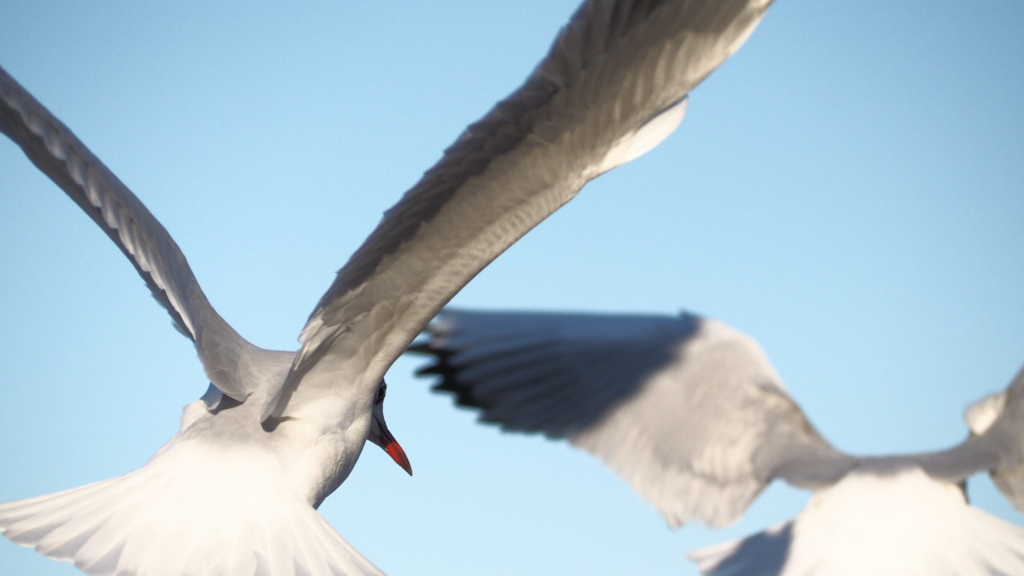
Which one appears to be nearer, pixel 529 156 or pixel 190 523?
pixel 529 156

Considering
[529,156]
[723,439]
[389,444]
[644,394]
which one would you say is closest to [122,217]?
[529,156]

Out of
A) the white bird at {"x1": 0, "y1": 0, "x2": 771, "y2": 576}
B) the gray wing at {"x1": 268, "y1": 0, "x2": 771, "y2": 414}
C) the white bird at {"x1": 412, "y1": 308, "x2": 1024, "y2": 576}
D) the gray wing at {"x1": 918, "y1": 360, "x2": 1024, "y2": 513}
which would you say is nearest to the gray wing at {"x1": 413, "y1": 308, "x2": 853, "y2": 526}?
the white bird at {"x1": 412, "y1": 308, "x2": 1024, "y2": 576}

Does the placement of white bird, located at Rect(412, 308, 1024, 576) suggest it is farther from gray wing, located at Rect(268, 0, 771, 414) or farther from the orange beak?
gray wing, located at Rect(268, 0, 771, 414)

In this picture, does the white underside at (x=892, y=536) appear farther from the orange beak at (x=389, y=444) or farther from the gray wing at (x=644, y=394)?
the orange beak at (x=389, y=444)

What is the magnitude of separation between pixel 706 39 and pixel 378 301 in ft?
3.72

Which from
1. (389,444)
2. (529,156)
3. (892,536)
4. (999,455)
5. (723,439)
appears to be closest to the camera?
(529,156)

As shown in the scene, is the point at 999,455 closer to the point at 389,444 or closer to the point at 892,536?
the point at 892,536

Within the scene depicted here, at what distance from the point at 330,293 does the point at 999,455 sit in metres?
1.82

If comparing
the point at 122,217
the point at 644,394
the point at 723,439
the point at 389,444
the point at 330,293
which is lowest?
the point at 723,439

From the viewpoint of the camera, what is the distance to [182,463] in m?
3.18

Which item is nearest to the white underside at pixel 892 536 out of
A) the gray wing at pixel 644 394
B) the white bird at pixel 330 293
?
the gray wing at pixel 644 394

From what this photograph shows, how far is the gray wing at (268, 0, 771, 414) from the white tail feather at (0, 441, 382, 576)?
255 mm

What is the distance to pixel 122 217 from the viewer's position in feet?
10.8

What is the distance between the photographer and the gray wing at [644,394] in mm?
3619
